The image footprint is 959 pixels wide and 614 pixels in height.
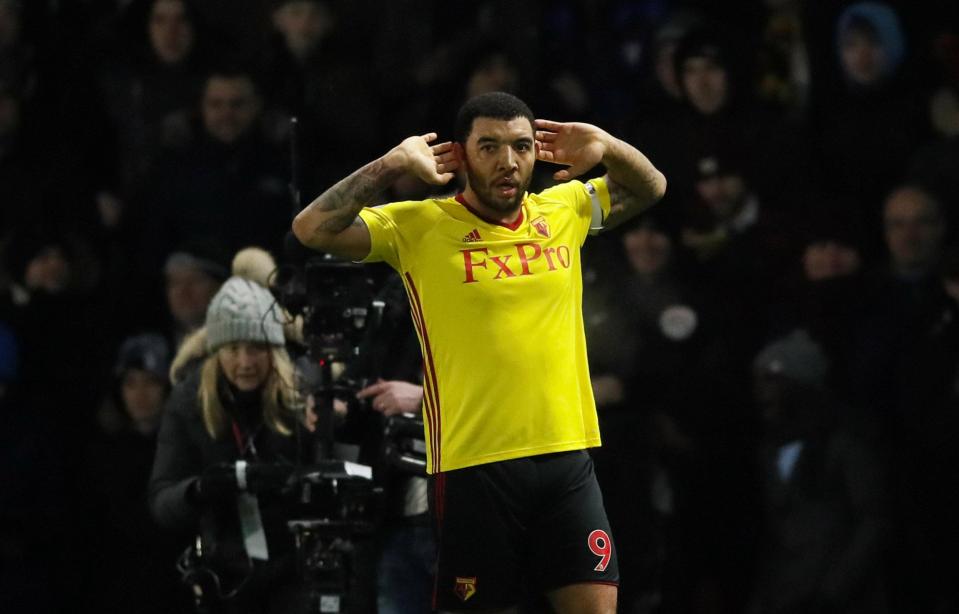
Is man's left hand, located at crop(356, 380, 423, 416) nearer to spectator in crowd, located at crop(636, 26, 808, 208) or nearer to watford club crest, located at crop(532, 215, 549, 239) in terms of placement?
watford club crest, located at crop(532, 215, 549, 239)

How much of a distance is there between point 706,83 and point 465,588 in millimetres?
4116

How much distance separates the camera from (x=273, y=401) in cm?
813

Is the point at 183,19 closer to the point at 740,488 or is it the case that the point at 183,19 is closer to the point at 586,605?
the point at 740,488

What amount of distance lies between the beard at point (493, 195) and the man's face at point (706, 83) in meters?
3.50

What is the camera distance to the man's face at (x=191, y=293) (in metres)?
9.65

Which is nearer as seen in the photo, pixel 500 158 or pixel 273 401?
pixel 500 158

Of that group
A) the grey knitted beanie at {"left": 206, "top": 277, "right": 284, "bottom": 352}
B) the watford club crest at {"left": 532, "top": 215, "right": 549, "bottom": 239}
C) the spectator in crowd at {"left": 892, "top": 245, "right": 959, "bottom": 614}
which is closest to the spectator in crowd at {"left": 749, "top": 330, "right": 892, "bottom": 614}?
the spectator in crowd at {"left": 892, "top": 245, "right": 959, "bottom": 614}

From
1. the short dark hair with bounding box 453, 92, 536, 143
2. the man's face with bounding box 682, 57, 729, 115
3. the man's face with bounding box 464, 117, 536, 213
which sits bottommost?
the man's face with bounding box 464, 117, 536, 213

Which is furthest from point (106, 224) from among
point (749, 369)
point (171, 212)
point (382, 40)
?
point (749, 369)

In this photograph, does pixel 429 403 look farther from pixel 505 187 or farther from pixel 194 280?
pixel 194 280

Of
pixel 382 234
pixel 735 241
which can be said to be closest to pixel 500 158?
pixel 382 234

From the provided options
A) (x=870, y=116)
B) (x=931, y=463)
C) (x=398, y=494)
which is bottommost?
(x=931, y=463)

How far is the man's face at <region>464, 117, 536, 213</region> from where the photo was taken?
6.30 meters

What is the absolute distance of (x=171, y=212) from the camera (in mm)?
10094
